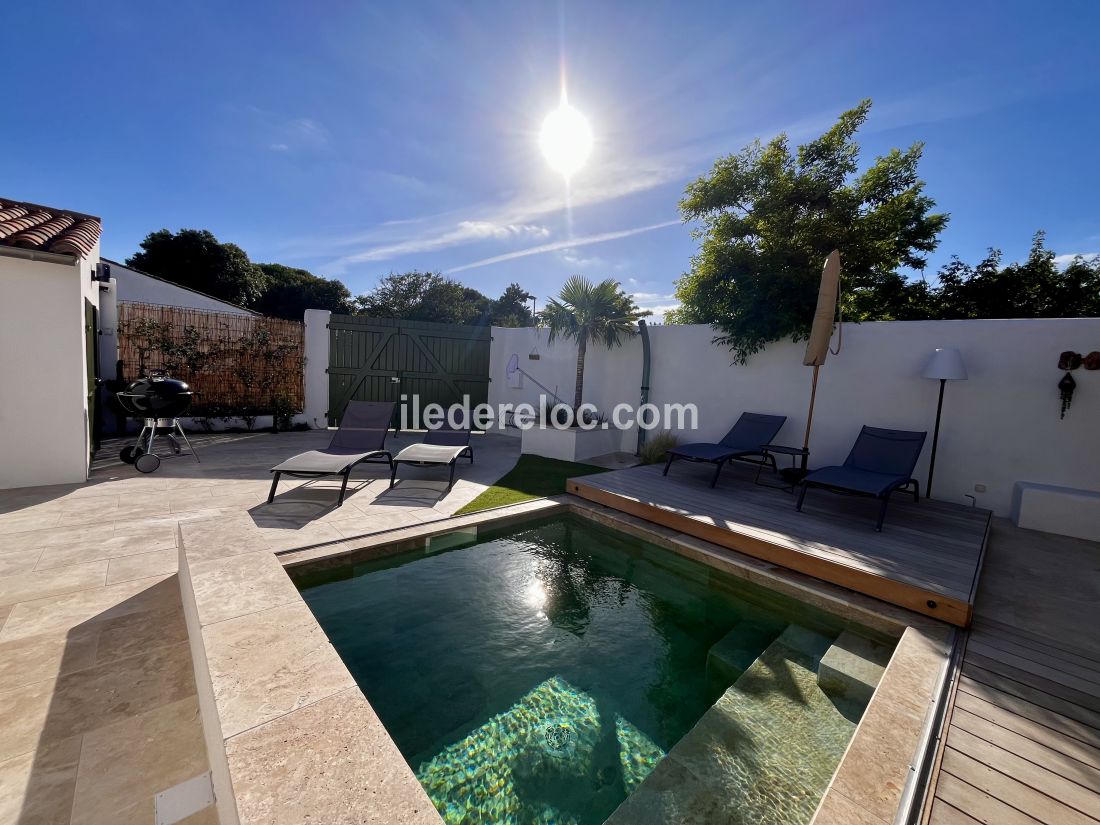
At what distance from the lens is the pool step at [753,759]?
1.75 m

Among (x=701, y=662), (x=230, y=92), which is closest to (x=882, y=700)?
(x=701, y=662)

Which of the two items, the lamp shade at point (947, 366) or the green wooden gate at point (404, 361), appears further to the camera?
the green wooden gate at point (404, 361)

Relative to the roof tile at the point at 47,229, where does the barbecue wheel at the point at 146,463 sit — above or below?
below

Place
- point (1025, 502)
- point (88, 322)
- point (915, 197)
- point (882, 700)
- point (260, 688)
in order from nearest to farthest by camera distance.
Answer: point (260, 688) → point (882, 700) → point (1025, 502) → point (88, 322) → point (915, 197)

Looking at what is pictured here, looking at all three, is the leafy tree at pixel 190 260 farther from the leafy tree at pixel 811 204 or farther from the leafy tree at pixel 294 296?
the leafy tree at pixel 811 204

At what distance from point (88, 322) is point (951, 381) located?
443 inches

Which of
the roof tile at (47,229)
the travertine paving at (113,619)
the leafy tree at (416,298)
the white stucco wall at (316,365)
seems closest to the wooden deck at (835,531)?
the travertine paving at (113,619)

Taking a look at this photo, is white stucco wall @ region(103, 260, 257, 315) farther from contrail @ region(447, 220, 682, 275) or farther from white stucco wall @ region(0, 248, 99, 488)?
contrail @ region(447, 220, 682, 275)

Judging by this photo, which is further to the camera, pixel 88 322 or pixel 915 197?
pixel 915 197

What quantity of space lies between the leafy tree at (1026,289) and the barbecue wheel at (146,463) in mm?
20787

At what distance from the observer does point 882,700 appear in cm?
209

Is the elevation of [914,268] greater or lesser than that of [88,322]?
greater

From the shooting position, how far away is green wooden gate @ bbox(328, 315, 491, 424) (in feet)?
32.8

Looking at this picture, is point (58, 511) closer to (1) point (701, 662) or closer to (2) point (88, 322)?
(2) point (88, 322)
